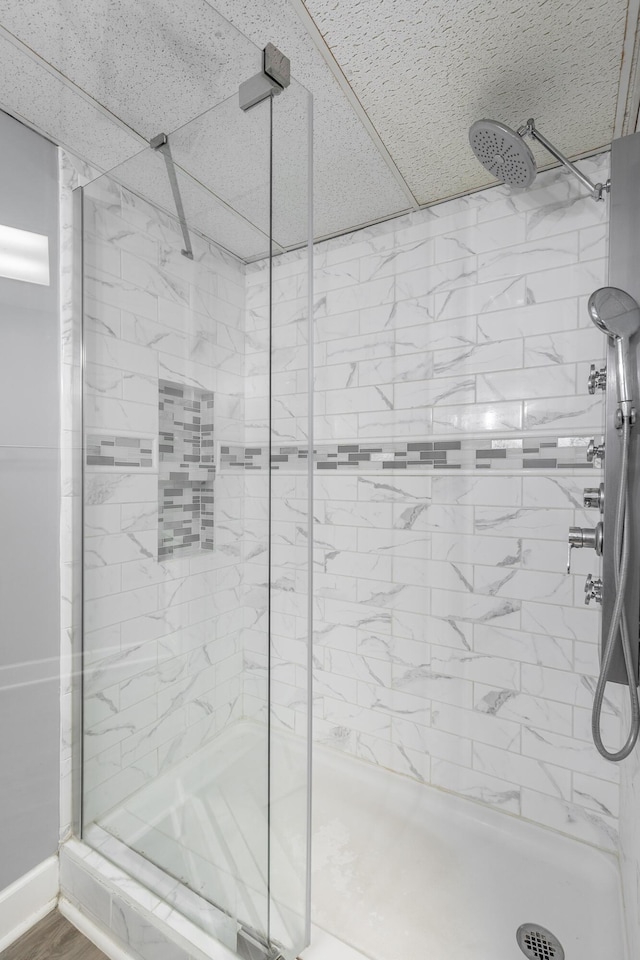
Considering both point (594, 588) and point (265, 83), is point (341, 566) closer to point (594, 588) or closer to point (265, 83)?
point (594, 588)

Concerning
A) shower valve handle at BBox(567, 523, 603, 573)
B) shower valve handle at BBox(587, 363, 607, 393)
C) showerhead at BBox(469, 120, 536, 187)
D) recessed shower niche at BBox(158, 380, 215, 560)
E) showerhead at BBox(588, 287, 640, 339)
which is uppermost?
showerhead at BBox(469, 120, 536, 187)

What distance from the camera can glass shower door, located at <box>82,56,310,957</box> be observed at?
101cm

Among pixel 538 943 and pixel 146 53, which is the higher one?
pixel 146 53

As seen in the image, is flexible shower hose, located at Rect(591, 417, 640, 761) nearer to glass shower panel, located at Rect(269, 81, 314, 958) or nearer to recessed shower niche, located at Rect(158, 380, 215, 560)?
glass shower panel, located at Rect(269, 81, 314, 958)

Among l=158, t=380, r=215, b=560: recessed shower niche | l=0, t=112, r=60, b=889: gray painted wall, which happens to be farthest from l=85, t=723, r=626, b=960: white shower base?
l=158, t=380, r=215, b=560: recessed shower niche

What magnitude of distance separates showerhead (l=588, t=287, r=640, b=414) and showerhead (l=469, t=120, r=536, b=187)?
0.43 metres

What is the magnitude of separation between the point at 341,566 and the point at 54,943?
1.32 m

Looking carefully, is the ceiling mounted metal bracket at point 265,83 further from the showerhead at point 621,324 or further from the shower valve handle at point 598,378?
the shower valve handle at point 598,378

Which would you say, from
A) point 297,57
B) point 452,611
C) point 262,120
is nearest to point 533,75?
point 297,57

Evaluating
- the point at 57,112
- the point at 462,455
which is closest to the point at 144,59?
the point at 57,112

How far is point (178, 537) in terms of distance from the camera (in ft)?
3.52

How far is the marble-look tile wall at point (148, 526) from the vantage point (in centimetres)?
103

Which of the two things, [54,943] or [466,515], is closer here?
[54,943]

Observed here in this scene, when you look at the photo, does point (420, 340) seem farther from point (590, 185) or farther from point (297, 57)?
point (297, 57)
